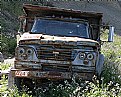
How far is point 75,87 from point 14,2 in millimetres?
18539

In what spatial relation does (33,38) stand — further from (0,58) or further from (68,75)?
(0,58)

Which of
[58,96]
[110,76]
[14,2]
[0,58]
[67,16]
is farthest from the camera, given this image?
[14,2]

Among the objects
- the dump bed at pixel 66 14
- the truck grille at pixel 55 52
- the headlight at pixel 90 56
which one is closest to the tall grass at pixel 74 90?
the headlight at pixel 90 56

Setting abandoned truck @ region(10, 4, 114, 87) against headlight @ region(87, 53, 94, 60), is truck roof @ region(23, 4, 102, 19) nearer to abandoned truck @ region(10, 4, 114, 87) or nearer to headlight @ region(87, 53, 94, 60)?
abandoned truck @ region(10, 4, 114, 87)

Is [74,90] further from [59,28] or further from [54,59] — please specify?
[59,28]

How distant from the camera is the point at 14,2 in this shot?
26.2 metres

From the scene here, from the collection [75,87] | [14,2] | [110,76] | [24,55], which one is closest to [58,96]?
[75,87]

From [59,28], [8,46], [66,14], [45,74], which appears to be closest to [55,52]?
[45,74]

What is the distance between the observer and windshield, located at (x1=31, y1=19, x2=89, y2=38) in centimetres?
1000

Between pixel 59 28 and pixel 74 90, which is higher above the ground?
pixel 59 28

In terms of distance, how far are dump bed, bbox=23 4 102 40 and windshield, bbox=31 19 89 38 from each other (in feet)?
1.66

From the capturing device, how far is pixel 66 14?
10938 mm

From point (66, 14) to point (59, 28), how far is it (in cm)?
92

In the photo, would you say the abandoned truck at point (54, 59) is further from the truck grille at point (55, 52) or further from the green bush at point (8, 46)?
the green bush at point (8, 46)
